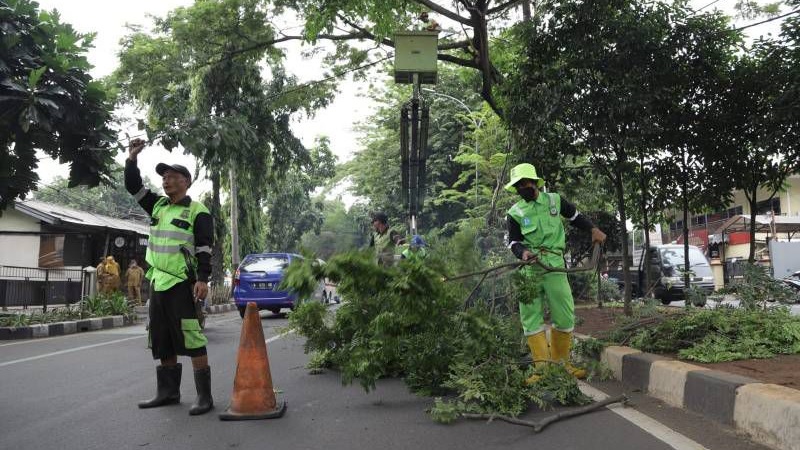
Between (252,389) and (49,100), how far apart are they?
414cm

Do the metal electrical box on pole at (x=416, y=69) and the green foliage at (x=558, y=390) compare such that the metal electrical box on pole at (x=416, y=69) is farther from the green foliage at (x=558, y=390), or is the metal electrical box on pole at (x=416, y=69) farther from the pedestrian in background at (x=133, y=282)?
the pedestrian in background at (x=133, y=282)

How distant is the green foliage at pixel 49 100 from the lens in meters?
6.50

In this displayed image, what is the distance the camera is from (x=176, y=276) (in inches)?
177

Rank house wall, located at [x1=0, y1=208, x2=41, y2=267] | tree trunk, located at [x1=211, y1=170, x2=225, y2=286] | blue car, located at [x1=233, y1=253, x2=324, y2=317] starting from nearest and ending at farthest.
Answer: blue car, located at [x1=233, y1=253, x2=324, y2=317] < tree trunk, located at [x1=211, y1=170, x2=225, y2=286] < house wall, located at [x1=0, y1=208, x2=41, y2=267]

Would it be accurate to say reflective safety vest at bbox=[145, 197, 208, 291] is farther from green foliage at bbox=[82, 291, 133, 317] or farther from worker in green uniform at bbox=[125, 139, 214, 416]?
green foliage at bbox=[82, 291, 133, 317]

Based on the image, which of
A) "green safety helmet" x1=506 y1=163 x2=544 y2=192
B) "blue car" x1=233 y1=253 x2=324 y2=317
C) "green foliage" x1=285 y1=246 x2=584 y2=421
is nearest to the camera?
"green foliage" x1=285 y1=246 x2=584 y2=421

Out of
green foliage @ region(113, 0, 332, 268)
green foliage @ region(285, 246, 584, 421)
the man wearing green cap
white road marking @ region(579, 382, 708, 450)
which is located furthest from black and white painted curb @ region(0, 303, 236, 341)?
white road marking @ region(579, 382, 708, 450)

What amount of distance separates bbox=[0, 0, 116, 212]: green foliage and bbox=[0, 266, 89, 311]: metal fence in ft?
26.1

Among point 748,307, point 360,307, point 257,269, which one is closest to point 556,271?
point 360,307

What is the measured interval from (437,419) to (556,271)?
5.04ft

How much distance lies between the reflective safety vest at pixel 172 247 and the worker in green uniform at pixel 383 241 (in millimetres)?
1314

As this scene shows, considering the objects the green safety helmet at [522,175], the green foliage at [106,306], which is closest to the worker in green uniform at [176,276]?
the green safety helmet at [522,175]

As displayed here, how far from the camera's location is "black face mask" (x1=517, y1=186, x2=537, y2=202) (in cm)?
525

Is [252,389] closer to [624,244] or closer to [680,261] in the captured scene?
[624,244]
